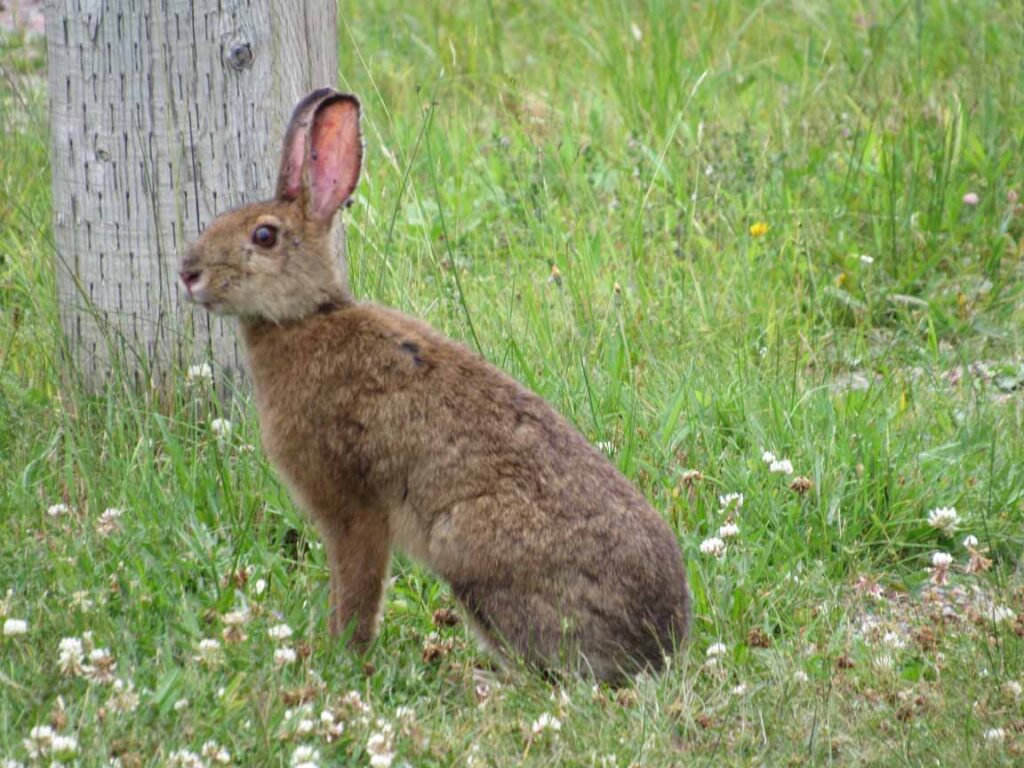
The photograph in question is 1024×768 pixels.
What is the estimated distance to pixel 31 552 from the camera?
4352 millimetres

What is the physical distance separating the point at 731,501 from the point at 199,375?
162cm

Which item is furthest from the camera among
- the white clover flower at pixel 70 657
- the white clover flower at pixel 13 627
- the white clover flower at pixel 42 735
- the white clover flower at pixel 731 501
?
Answer: the white clover flower at pixel 731 501

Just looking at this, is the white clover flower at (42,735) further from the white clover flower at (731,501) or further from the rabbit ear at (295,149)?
the white clover flower at (731,501)

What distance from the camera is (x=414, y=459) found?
13.8ft

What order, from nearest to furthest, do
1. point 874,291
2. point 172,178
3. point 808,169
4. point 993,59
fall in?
point 172,178 → point 874,291 → point 808,169 → point 993,59

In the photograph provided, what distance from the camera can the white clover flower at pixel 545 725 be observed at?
377cm

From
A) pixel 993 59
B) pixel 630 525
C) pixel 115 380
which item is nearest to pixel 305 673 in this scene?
pixel 630 525

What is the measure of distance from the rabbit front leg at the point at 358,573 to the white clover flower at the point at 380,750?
614 mm

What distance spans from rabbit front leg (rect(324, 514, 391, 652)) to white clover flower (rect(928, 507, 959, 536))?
154 cm

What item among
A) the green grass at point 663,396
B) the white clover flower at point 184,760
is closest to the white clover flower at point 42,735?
the green grass at point 663,396

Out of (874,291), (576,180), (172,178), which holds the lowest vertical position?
(874,291)

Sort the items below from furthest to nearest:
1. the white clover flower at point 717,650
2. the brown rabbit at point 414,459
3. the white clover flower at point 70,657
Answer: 1. the white clover flower at point 717,650
2. the brown rabbit at point 414,459
3. the white clover flower at point 70,657

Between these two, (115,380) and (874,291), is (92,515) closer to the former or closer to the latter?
(115,380)

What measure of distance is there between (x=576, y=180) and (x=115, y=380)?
7.48 feet
